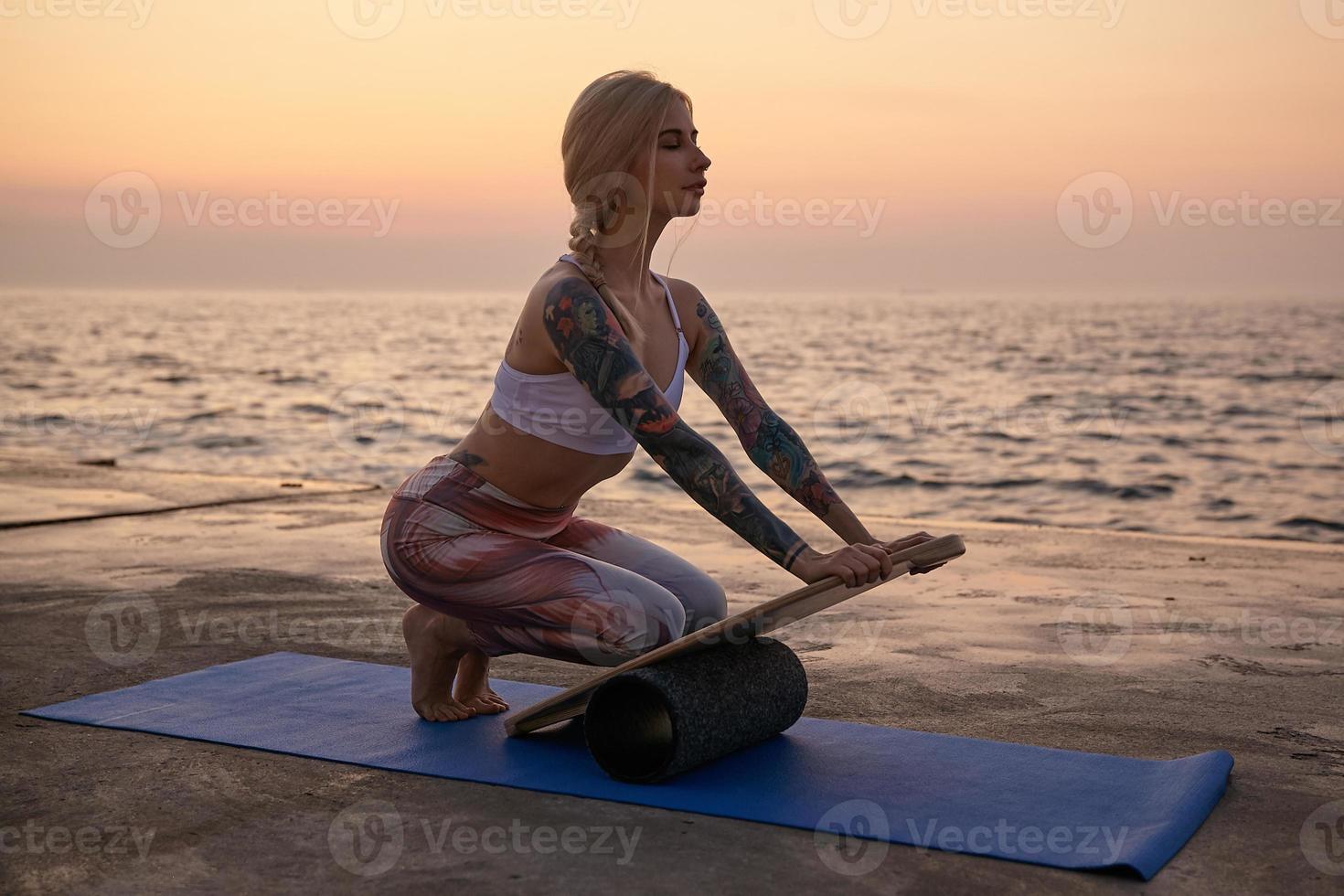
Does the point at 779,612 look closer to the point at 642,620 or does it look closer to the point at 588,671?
the point at 642,620

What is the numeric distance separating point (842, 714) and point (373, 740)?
1201 mm

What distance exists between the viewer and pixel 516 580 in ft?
9.93

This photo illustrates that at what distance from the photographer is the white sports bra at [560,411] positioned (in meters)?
3.02

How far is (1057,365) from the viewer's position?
1284 inches

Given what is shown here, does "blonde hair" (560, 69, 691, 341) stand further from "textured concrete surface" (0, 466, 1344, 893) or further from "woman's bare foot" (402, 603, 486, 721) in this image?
"textured concrete surface" (0, 466, 1344, 893)

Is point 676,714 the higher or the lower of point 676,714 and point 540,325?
the lower

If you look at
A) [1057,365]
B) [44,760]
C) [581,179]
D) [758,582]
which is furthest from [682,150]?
[1057,365]

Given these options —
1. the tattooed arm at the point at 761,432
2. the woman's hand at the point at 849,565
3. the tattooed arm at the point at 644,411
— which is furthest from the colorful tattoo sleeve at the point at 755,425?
the woman's hand at the point at 849,565

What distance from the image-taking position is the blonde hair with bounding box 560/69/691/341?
9.73 feet

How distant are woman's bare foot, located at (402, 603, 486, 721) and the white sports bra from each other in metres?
0.56

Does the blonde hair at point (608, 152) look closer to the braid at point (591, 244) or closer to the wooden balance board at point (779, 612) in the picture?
the braid at point (591, 244)

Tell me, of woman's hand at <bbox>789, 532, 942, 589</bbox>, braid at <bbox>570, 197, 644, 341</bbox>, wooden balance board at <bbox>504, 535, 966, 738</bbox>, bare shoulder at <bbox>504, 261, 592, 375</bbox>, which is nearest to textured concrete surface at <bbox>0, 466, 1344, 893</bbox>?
wooden balance board at <bbox>504, 535, 966, 738</bbox>

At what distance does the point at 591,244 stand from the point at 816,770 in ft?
4.20

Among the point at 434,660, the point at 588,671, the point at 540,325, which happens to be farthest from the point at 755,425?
the point at 588,671
